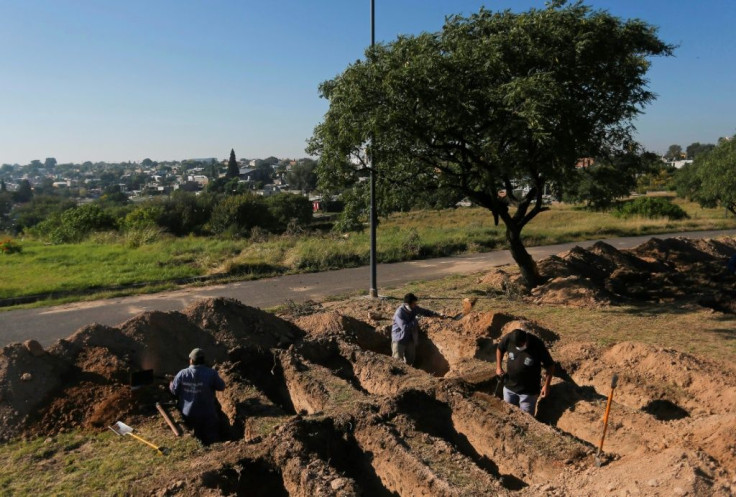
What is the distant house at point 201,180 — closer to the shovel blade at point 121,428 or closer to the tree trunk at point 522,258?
the tree trunk at point 522,258

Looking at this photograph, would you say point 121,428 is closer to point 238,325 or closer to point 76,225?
point 238,325

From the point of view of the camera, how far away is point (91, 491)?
5531mm

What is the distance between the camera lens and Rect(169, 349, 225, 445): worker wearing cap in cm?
650

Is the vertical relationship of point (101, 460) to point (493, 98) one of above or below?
below

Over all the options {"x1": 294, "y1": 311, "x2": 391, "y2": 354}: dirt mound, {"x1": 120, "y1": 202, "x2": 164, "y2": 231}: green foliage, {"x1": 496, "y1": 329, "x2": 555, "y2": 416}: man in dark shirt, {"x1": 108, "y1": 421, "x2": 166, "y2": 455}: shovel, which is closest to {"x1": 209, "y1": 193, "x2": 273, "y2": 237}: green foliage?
{"x1": 120, "y1": 202, "x2": 164, "y2": 231}: green foliage

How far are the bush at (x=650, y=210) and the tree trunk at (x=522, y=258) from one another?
80.0ft

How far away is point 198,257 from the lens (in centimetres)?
2019

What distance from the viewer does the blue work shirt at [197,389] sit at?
6.49 meters

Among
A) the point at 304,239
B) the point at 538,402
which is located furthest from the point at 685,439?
the point at 304,239

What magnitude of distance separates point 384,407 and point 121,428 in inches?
129

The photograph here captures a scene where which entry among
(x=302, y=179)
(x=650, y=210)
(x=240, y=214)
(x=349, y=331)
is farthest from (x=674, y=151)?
(x=349, y=331)

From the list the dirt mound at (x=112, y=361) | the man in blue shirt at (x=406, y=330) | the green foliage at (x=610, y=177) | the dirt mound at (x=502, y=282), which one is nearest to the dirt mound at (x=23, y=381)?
the dirt mound at (x=112, y=361)

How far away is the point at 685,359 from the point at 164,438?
7175 mm

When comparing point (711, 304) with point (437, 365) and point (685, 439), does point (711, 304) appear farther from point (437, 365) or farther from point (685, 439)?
point (685, 439)
